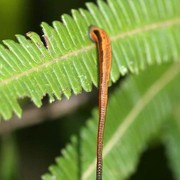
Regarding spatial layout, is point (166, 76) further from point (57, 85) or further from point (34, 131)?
point (34, 131)

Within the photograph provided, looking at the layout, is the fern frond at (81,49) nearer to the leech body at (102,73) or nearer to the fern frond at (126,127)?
the leech body at (102,73)

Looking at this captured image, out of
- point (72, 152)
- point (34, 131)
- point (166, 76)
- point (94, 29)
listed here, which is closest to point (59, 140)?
point (34, 131)

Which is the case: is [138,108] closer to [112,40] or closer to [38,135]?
[112,40]

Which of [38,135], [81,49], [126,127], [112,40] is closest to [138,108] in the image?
[126,127]

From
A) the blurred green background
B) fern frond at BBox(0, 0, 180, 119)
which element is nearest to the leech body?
fern frond at BBox(0, 0, 180, 119)

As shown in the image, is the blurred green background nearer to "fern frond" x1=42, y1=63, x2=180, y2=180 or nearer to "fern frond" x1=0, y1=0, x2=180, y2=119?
"fern frond" x1=42, y1=63, x2=180, y2=180
